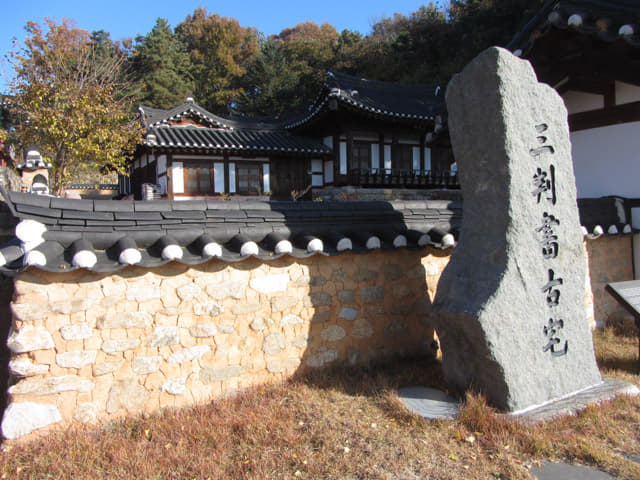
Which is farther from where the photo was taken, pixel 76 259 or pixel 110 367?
pixel 110 367

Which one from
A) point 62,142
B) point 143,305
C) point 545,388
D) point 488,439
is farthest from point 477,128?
point 62,142

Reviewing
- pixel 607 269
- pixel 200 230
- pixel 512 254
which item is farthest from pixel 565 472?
pixel 607 269

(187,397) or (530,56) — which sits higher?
(530,56)

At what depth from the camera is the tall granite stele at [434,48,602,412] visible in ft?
12.2

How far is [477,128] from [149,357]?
3.66m

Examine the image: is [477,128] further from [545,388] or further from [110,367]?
[110,367]

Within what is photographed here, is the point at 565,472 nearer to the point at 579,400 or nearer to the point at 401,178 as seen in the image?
the point at 579,400

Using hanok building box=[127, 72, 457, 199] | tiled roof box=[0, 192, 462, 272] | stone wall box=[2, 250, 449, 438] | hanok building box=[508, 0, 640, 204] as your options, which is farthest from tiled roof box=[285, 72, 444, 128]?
stone wall box=[2, 250, 449, 438]

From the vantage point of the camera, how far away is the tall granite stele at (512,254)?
373 centimetres

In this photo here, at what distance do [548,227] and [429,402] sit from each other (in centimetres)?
199

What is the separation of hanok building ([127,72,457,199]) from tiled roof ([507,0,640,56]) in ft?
32.3

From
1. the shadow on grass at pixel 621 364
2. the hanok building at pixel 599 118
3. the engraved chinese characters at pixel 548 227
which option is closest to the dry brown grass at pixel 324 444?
the engraved chinese characters at pixel 548 227

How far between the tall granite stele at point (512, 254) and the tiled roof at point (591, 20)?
2.52 meters

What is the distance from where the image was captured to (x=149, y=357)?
12.6 feet
